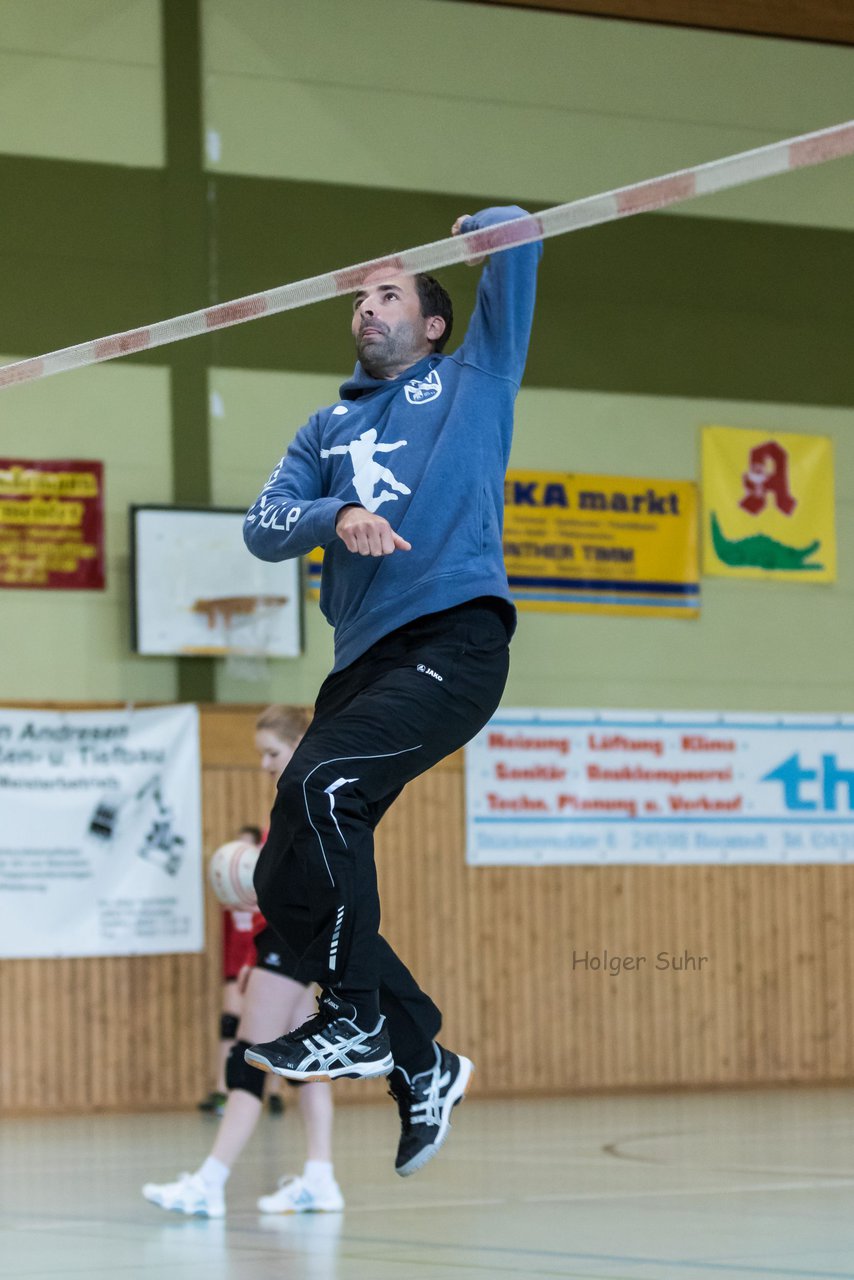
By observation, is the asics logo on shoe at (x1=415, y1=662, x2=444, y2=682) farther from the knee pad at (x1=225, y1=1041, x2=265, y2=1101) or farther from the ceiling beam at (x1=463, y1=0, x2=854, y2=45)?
the ceiling beam at (x1=463, y1=0, x2=854, y2=45)

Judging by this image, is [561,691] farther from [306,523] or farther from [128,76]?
[306,523]

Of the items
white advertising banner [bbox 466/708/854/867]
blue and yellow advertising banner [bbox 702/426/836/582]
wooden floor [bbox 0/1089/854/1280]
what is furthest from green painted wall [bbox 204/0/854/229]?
wooden floor [bbox 0/1089/854/1280]

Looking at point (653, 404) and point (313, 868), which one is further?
point (653, 404)

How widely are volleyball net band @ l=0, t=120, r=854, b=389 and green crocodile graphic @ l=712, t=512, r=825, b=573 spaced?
1155 cm

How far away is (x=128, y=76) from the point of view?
15188mm

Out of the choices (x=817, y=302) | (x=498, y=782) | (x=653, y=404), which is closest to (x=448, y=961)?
(x=498, y=782)

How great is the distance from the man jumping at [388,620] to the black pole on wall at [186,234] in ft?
33.4

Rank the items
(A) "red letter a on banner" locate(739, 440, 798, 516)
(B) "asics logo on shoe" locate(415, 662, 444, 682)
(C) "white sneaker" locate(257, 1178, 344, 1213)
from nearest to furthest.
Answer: (B) "asics logo on shoe" locate(415, 662, 444, 682) → (C) "white sneaker" locate(257, 1178, 344, 1213) → (A) "red letter a on banner" locate(739, 440, 798, 516)

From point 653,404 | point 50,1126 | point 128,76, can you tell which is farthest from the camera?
point 653,404

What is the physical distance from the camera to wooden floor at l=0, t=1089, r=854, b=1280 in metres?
6.20

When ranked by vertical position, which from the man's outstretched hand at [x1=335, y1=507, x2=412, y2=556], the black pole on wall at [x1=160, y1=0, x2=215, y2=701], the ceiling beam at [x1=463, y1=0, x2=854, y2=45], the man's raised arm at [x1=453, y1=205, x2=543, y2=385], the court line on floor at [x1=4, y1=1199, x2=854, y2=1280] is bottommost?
the court line on floor at [x1=4, y1=1199, x2=854, y2=1280]

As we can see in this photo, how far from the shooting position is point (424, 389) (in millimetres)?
4934

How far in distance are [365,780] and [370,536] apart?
60cm

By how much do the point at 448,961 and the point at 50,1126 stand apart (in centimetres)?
372
